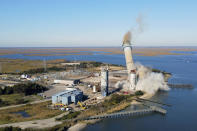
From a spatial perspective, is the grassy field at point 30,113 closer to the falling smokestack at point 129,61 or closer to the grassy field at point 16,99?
the grassy field at point 16,99

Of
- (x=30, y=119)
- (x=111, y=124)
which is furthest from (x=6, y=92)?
(x=111, y=124)

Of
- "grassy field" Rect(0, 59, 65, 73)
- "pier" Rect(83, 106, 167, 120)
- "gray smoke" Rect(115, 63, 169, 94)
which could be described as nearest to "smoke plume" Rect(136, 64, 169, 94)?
"gray smoke" Rect(115, 63, 169, 94)

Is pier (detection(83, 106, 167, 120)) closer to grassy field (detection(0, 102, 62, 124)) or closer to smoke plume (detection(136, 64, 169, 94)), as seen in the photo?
grassy field (detection(0, 102, 62, 124))

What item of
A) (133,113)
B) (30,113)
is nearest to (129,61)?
(133,113)

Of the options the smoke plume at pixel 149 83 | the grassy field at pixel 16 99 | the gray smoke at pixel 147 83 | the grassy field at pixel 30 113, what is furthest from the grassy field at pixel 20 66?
the smoke plume at pixel 149 83

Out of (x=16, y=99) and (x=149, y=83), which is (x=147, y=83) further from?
(x=16, y=99)

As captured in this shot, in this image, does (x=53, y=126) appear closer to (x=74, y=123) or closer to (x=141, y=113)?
(x=74, y=123)

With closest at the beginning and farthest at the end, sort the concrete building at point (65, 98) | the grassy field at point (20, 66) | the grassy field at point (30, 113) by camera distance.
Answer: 1. the grassy field at point (30, 113)
2. the concrete building at point (65, 98)
3. the grassy field at point (20, 66)

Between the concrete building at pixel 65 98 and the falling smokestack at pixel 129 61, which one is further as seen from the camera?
the falling smokestack at pixel 129 61
